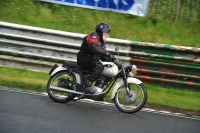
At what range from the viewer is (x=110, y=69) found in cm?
954

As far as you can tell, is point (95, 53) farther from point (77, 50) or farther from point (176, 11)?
point (176, 11)

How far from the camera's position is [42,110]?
338 inches

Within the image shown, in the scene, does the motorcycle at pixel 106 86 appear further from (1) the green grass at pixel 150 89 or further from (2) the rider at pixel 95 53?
(1) the green grass at pixel 150 89

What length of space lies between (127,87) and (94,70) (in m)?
0.75

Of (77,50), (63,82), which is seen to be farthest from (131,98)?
(77,50)

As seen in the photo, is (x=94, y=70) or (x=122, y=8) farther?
(x=122, y=8)

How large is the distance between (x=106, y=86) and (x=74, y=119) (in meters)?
1.82

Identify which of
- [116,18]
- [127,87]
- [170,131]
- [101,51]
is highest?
[116,18]

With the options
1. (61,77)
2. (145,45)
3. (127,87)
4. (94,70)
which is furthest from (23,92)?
(145,45)

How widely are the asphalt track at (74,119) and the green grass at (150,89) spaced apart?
1.03m

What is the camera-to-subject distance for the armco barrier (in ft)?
38.8

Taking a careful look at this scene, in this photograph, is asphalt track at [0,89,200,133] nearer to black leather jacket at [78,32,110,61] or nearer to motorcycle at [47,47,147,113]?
motorcycle at [47,47,147,113]

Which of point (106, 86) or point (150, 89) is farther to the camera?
point (150, 89)

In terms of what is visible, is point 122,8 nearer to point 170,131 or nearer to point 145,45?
point 145,45
